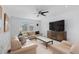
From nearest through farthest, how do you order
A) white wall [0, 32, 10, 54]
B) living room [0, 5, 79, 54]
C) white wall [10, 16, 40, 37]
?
white wall [0, 32, 10, 54], living room [0, 5, 79, 54], white wall [10, 16, 40, 37]

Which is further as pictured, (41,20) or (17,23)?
(41,20)

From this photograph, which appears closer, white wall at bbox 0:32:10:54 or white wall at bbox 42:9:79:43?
white wall at bbox 0:32:10:54

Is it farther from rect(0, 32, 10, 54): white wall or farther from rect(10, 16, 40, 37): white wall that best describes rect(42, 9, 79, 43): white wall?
rect(0, 32, 10, 54): white wall

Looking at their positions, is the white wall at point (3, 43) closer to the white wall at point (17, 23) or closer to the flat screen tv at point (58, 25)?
the white wall at point (17, 23)

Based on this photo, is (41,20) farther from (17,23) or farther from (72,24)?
(72,24)

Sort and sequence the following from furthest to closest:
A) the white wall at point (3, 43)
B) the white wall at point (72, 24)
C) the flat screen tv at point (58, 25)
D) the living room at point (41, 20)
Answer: the flat screen tv at point (58, 25), the white wall at point (72, 24), the living room at point (41, 20), the white wall at point (3, 43)

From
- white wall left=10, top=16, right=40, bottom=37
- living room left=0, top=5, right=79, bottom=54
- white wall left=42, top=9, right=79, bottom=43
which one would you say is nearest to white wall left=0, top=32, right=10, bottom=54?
living room left=0, top=5, right=79, bottom=54

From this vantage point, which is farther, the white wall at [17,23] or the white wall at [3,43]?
the white wall at [17,23]

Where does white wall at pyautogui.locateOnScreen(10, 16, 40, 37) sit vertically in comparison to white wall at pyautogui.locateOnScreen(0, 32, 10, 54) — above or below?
above

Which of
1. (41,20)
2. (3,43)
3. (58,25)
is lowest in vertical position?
(3,43)

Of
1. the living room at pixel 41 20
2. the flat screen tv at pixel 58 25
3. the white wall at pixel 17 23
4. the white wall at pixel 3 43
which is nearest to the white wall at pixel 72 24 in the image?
the living room at pixel 41 20

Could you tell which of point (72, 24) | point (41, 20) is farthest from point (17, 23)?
point (72, 24)

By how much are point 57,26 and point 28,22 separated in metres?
2.27

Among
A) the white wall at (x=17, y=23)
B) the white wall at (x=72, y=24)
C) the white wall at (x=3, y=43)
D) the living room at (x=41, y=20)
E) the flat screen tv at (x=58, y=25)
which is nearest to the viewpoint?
the white wall at (x=3, y=43)
